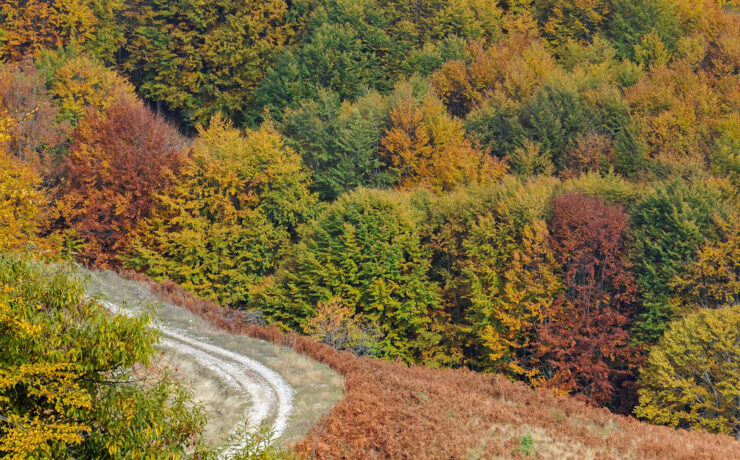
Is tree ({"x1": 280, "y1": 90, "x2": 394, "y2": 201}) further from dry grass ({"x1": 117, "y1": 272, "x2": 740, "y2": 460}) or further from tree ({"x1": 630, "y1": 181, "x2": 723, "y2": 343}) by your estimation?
dry grass ({"x1": 117, "y1": 272, "x2": 740, "y2": 460})

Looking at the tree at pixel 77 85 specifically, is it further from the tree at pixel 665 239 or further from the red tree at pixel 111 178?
the tree at pixel 665 239

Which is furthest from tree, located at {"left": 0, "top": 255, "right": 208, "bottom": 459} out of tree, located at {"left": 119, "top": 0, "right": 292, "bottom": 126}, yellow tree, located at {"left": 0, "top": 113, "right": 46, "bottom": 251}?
tree, located at {"left": 119, "top": 0, "right": 292, "bottom": 126}

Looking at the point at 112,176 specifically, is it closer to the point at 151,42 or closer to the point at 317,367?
the point at 317,367

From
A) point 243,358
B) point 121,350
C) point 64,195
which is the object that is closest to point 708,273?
point 243,358

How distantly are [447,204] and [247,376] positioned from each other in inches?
1191

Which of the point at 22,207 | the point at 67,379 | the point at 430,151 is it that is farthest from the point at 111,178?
the point at 67,379

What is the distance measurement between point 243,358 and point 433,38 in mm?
67471

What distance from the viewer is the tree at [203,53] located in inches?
3012

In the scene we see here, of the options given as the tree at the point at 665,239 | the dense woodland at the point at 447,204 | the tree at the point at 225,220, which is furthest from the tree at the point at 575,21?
the tree at the point at 225,220

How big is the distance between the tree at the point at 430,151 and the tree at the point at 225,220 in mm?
10690

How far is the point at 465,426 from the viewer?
1792 cm

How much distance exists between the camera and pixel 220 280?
47938 mm

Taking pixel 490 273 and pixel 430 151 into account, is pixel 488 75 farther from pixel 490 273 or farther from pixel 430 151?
pixel 490 273

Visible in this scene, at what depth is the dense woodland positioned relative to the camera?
136 feet
